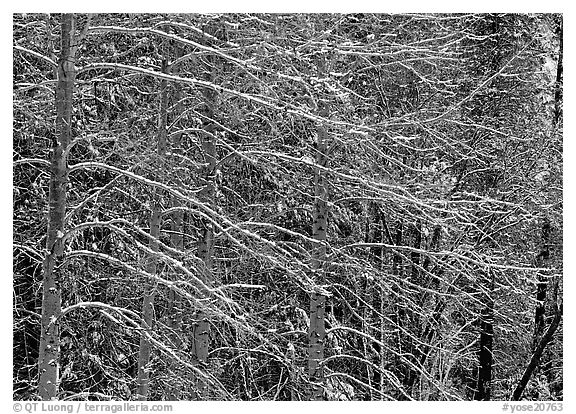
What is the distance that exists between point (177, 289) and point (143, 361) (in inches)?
112

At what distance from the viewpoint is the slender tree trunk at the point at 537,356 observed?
9914 millimetres

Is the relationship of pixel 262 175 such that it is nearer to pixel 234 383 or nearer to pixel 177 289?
pixel 234 383

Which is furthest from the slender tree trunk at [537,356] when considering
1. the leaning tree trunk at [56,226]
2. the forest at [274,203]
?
the leaning tree trunk at [56,226]

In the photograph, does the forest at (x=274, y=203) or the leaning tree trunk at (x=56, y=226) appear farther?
the forest at (x=274, y=203)

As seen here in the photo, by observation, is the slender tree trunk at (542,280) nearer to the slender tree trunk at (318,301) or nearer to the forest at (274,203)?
the forest at (274,203)

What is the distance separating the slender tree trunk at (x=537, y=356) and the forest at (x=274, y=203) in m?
0.06

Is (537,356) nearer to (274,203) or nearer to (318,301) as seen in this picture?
(318,301)

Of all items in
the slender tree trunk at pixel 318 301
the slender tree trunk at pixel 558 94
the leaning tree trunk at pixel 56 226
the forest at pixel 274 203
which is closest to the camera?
the leaning tree trunk at pixel 56 226

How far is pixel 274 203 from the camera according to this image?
27.5 ft

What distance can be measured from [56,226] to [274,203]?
3.66m

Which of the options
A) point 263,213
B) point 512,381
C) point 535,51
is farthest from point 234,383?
point 535,51

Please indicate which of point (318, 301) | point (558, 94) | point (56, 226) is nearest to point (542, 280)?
point (558, 94)

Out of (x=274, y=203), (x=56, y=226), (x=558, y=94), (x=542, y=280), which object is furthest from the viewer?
(x=558, y=94)

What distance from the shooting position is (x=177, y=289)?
4.60 meters
